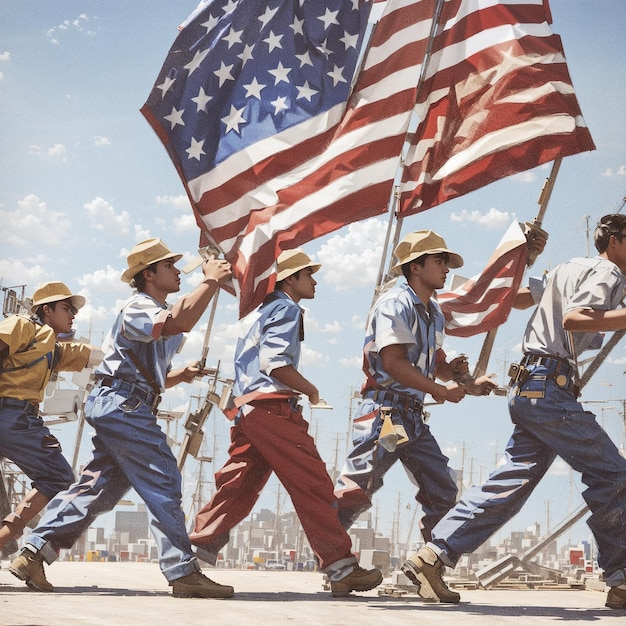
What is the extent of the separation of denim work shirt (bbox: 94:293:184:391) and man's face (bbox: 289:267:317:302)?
2.62 feet

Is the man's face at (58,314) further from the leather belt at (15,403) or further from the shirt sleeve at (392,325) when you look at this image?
the shirt sleeve at (392,325)

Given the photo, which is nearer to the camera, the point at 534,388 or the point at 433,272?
the point at 534,388

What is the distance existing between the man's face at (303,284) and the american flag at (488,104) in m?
1.07

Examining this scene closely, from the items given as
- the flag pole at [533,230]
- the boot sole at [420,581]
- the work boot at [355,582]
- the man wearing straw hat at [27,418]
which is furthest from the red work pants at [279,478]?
the flag pole at [533,230]

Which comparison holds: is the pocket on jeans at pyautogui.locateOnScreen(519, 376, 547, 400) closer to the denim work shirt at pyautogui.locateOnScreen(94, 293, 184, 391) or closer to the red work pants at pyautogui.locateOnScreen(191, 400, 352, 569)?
the red work pants at pyautogui.locateOnScreen(191, 400, 352, 569)

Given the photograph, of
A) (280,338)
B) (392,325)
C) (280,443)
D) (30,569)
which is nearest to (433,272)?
(392,325)

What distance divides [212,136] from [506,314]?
2.25 metres

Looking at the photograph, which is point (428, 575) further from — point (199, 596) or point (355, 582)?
point (199, 596)

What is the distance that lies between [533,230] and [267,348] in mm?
1784

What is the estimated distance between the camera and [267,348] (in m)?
5.98

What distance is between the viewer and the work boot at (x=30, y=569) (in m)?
5.69

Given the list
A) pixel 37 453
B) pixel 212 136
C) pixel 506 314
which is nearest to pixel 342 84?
pixel 212 136

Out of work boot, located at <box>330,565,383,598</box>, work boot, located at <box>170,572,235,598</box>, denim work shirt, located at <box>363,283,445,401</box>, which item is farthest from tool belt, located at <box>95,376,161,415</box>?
work boot, located at <box>330,565,383,598</box>

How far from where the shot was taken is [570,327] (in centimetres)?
539
